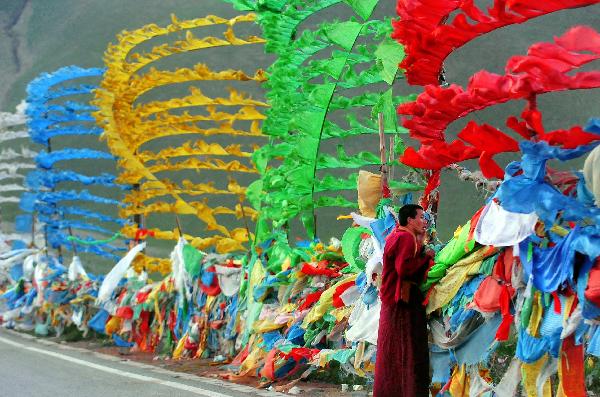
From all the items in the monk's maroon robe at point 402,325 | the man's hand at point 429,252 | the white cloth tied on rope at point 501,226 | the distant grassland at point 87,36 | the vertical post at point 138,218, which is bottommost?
the monk's maroon robe at point 402,325

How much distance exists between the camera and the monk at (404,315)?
6168mm

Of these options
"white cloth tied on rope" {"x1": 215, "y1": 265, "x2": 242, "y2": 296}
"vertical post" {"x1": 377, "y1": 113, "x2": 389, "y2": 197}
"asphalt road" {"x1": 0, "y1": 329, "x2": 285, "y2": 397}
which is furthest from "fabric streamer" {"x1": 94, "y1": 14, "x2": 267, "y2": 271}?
"vertical post" {"x1": 377, "y1": 113, "x2": 389, "y2": 197}

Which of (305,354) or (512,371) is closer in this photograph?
(512,371)

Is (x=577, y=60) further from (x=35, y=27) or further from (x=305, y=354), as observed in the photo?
(x=35, y=27)

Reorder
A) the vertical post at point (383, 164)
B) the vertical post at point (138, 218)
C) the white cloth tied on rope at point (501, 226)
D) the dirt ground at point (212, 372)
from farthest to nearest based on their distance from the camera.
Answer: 1. the vertical post at point (138, 218)
2. the dirt ground at point (212, 372)
3. the vertical post at point (383, 164)
4. the white cloth tied on rope at point (501, 226)

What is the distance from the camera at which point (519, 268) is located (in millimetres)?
5543

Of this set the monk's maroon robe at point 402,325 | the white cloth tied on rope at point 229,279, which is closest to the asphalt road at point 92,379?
the white cloth tied on rope at point 229,279

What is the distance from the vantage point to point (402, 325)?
6230 mm

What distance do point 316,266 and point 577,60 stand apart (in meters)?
4.31

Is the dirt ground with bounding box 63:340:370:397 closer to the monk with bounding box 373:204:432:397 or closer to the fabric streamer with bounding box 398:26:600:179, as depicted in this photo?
the monk with bounding box 373:204:432:397

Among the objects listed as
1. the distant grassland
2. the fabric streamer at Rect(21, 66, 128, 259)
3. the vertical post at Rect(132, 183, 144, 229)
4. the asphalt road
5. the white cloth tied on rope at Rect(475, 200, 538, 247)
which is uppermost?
the distant grassland

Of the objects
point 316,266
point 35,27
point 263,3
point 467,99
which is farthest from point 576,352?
point 35,27

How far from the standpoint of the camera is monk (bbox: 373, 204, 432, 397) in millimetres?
6168

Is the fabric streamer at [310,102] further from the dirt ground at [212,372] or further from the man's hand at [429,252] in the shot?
the man's hand at [429,252]
